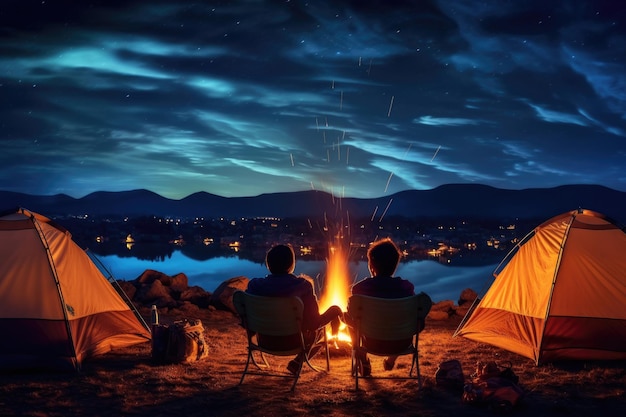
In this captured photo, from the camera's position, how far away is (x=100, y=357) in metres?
8.02

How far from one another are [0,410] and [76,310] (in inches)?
93.6

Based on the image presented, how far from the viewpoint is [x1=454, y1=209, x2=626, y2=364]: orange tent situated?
25.3ft

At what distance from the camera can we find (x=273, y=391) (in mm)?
6285

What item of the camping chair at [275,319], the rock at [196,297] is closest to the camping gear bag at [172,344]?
the camping chair at [275,319]

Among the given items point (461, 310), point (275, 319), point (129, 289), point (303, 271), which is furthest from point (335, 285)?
point (303, 271)

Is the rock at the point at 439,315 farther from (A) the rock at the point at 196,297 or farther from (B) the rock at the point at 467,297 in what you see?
(A) the rock at the point at 196,297

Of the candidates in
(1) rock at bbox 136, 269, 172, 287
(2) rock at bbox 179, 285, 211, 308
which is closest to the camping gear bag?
(2) rock at bbox 179, 285, 211, 308

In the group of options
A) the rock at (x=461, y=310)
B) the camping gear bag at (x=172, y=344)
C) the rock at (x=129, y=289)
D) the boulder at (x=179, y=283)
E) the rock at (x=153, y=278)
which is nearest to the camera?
the camping gear bag at (x=172, y=344)

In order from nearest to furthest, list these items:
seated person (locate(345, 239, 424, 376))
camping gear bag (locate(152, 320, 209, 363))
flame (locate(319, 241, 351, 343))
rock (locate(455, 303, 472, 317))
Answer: seated person (locate(345, 239, 424, 376))
camping gear bag (locate(152, 320, 209, 363))
flame (locate(319, 241, 351, 343))
rock (locate(455, 303, 472, 317))

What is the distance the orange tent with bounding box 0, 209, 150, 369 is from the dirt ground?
0.30 metres

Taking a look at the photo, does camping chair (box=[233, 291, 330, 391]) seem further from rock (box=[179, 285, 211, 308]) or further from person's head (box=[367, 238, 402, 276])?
rock (box=[179, 285, 211, 308])

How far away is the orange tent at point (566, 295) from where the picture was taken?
772 centimetres

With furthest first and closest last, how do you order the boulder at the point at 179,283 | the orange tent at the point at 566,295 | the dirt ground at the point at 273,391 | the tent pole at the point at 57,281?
the boulder at the point at 179,283 < the orange tent at the point at 566,295 < the tent pole at the point at 57,281 < the dirt ground at the point at 273,391

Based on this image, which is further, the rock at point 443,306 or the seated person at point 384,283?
the rock at point 443,306
